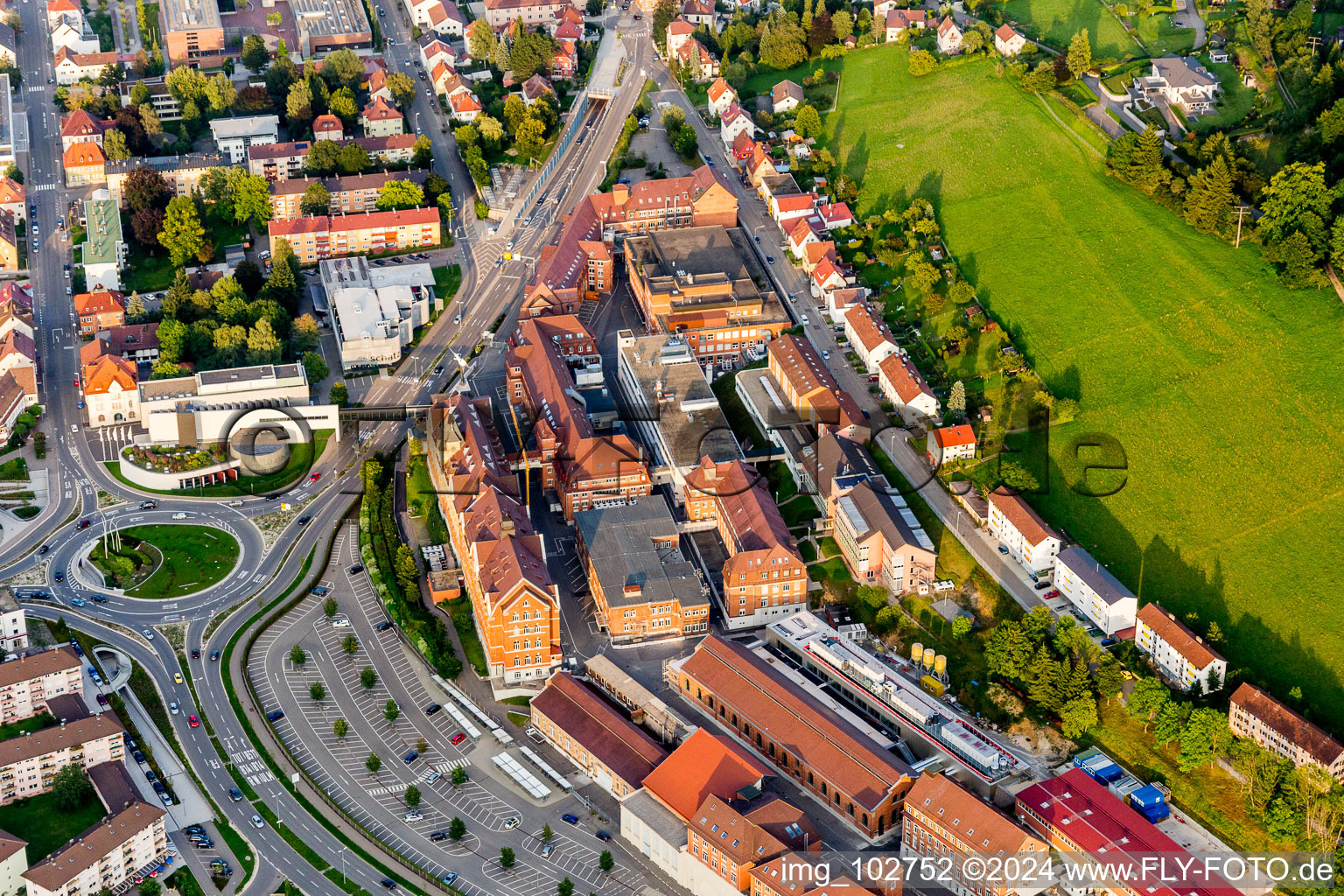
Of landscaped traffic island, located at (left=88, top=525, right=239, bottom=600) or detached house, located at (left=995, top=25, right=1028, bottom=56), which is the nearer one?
landscaped traffic island, located at (left=88, top=525, right=239, bottom=600)

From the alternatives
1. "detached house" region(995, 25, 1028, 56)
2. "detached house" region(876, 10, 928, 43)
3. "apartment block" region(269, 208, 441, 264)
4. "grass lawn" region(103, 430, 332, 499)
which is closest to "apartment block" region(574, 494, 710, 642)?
"grass lawn" region(103, 430, 332, 499)

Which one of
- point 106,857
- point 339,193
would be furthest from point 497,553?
point 339,193

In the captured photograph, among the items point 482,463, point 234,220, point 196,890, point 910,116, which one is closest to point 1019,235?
point 910,116

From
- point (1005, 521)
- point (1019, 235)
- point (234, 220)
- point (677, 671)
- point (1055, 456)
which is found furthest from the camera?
point (234, 220)

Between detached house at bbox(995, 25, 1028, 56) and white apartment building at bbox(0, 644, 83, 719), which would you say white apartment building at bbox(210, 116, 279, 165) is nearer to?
detached house at bbox(995, 25, 1028, 56)

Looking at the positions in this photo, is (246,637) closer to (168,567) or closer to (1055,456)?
(168,567)
